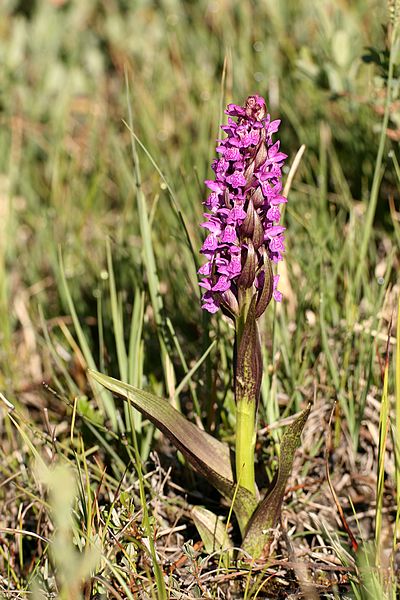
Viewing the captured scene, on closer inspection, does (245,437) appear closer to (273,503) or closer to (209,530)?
(273,503)

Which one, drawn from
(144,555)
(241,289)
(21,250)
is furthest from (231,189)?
(21,250)

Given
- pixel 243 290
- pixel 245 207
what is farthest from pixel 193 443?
pixel 245 207

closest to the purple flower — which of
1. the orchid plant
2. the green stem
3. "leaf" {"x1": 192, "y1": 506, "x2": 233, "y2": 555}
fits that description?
the orchid plant

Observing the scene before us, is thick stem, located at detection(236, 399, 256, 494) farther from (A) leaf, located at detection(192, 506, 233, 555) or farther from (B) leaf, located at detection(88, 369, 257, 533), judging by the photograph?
(A) leaf, located at detection(192, 506, 233, 555)

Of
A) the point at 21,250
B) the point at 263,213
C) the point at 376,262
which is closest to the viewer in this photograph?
the point at 263,213

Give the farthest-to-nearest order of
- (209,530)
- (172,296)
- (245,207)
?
(172,296) → (209,530) → (245,207)

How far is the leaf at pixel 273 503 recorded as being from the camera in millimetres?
1465

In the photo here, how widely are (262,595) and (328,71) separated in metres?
1.79

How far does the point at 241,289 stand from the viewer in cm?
147

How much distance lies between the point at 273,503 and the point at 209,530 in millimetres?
186

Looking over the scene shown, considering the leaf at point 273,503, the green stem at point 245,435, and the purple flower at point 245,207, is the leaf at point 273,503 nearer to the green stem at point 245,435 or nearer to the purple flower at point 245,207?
the green stem at point 245,435

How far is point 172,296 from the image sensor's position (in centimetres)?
238

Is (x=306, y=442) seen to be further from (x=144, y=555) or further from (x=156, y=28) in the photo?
(x=156, y=28)

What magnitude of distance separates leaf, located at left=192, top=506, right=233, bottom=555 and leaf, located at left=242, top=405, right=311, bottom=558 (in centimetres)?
6
